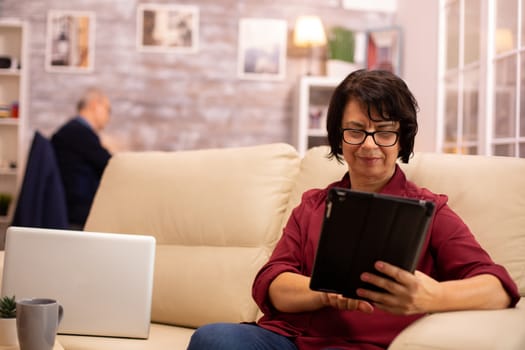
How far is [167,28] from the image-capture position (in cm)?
494

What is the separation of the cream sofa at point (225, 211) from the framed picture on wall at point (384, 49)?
2.75 metres

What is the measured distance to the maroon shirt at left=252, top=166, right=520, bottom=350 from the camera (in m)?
1.51

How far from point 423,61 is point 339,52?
744mm

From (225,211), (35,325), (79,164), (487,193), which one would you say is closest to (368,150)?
(487,193)

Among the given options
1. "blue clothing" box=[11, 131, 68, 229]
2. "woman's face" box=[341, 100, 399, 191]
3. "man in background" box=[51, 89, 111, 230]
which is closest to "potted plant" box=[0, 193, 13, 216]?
"man in background" box=[51, 89, 111, 230]

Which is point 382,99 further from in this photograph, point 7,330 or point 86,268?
point 7,330

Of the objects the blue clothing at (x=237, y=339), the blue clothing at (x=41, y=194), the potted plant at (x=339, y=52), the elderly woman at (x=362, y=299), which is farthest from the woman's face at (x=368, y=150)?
the potted plant at (x=339, y=52)

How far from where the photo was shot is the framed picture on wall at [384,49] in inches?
189

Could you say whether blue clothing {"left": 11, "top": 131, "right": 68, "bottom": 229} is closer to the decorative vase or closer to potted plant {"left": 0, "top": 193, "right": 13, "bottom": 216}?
potted plant {"left": 0, "top": 193, "right": 13, "bottom": 216}

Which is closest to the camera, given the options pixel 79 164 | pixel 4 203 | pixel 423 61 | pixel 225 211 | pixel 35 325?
pixel 35 325

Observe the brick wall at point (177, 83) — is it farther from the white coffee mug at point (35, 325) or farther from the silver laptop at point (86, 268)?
the white coffee mug at point (35, 325)

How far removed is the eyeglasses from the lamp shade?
3266 mm

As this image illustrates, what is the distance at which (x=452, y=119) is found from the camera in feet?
13.0

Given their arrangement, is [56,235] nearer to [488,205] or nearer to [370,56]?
[488,205]
